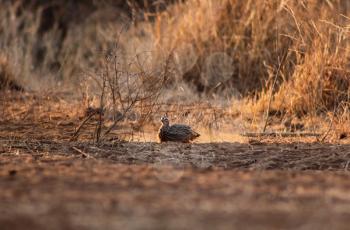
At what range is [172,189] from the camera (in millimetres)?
2934

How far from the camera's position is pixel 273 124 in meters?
6.45

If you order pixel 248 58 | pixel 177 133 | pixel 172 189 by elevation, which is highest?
pixel 248 58

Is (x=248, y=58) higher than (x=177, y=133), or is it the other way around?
(x=248, y=58)

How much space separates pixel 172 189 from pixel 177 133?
231cm

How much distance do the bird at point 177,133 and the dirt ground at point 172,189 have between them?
511mm

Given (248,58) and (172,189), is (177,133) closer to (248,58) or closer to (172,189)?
(172,189)

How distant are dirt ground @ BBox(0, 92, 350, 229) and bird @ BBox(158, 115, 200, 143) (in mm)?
511

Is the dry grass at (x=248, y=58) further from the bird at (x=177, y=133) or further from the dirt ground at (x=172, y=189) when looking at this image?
the dirt ground at (x=172, y=189)

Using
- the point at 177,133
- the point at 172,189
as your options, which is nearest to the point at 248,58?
the point at 177,133

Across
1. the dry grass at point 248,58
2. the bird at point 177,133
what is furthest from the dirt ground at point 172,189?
the dry grass at point 248,58

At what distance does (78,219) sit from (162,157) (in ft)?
6.66

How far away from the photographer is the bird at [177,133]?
5.22 metres

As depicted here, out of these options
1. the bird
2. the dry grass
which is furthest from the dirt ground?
the dry grass

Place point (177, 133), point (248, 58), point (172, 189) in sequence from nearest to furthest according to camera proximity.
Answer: point (172, 189), point (177, 133), point (248, 58)
